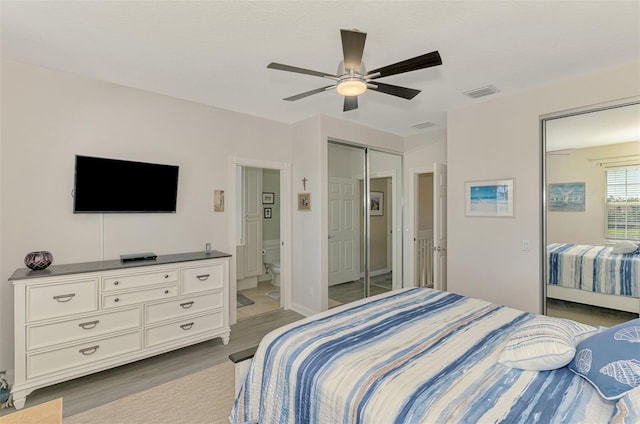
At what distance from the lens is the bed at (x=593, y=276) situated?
2785 millimetres

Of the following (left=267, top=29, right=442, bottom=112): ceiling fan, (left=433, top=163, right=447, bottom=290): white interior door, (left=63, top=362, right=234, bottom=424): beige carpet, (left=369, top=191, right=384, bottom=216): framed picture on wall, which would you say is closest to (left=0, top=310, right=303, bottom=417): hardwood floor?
(left=63, top=362, right=234, bottom=424): beige carpet

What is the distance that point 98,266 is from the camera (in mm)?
2723

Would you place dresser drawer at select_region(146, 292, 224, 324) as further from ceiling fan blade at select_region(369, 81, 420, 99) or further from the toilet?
ceiling fan blade at select_region(369, 81, 420, 99)

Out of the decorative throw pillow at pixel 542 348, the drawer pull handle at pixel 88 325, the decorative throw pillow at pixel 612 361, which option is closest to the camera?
the decorative throw pillow at pixel 612 361

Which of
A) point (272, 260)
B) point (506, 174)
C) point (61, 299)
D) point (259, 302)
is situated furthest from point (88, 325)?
point (506, 174)

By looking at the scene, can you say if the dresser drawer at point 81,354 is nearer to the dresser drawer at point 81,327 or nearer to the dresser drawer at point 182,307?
the dresser drawer at point 81,327

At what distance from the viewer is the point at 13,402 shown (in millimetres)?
2320

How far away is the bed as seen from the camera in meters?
2.79

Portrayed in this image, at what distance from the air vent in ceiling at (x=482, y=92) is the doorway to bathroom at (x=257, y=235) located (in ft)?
10.3

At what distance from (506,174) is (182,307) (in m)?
3.74

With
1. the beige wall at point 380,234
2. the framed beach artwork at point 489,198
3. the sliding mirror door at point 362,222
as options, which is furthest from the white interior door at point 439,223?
the beige wall at point 380,234

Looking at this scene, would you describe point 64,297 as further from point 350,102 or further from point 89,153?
point 350,102

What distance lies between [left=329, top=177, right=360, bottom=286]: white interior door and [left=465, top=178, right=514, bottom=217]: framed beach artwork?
1.59 m

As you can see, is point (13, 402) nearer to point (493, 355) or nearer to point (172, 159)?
point (172, 159)
